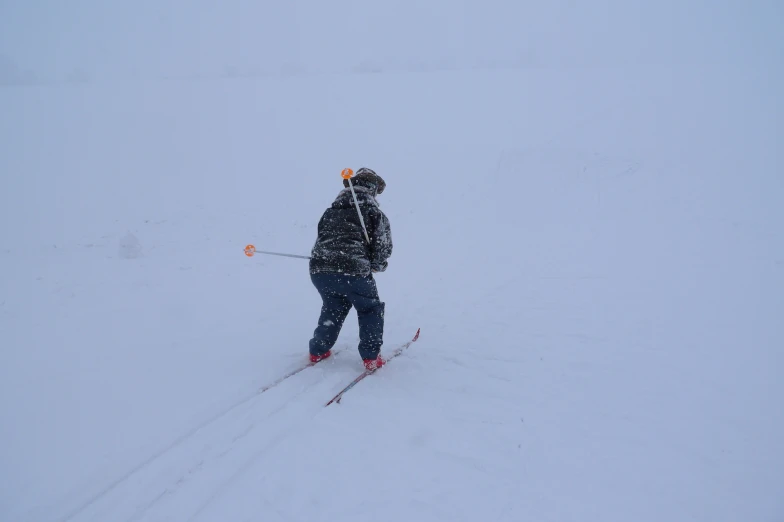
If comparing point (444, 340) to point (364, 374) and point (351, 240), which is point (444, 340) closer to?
point (364, 374)

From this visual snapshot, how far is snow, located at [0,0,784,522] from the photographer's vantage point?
10.1 feet

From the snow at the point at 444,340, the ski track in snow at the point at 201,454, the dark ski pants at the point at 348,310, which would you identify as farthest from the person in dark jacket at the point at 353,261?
the ski track in snow at the point at 201,454

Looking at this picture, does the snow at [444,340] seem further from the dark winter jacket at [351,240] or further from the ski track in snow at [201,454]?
the dark winter jacket at [351,240]

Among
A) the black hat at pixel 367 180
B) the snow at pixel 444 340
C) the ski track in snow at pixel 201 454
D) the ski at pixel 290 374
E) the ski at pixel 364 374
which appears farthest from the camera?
the black hat at pixel 367 180

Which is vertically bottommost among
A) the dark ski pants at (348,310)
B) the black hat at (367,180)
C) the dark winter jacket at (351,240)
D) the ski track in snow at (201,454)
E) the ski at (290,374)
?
the ski track in snow at (201,454)

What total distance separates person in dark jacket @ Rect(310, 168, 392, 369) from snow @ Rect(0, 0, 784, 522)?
1.97 feet

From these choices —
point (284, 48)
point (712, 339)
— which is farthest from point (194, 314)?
point (284, 48)

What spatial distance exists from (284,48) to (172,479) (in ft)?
443

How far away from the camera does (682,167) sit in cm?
1446

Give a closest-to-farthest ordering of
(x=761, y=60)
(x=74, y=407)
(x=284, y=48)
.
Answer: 1. (x=74, y=407)
2. (x=761, y=60)
3. (x=284, y=48)

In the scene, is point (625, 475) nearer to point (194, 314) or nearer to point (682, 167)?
point (194, 314)

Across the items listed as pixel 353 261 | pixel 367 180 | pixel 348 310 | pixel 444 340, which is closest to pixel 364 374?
pixel 348 310

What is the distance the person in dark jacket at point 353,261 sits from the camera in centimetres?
456

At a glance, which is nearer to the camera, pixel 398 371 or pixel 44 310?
pixel 398 371
